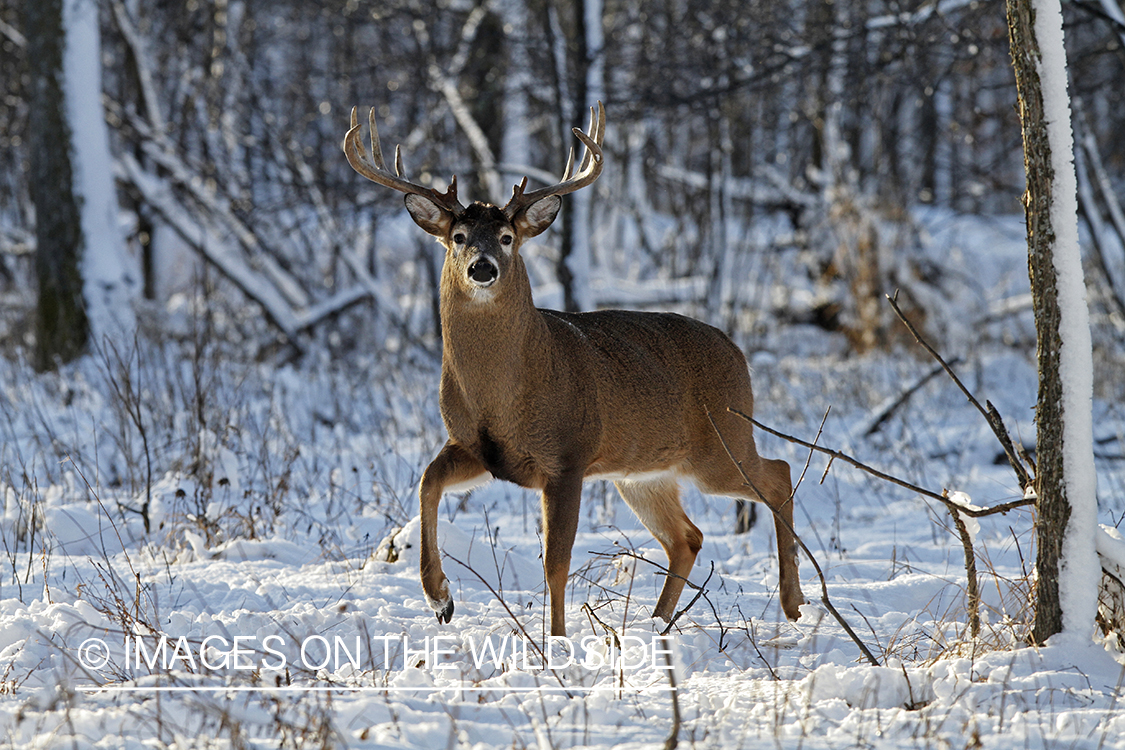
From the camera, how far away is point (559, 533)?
13.4ft

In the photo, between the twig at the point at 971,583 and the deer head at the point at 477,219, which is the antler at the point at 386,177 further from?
the twig at the point at 971,583

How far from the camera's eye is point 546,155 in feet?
84.5

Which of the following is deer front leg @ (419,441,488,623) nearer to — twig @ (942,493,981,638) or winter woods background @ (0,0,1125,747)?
winter woods background @ (0,0,1125,747)

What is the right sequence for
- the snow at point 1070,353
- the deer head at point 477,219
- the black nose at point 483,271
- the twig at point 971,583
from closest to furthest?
1. the snow at point 1070,353
2. the twig at point 971,583
3. the black nose at point 483,271
4. the deer head at point 477,219

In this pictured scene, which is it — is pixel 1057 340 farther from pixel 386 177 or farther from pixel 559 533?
pixel 386 177

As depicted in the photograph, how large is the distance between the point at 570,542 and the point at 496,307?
Result: 957 mm

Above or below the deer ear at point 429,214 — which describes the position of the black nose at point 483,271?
below

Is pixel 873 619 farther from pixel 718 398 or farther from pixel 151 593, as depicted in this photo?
pixel 151 593

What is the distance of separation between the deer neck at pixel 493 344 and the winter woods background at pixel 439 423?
0.86 metres

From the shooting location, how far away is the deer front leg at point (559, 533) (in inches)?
156

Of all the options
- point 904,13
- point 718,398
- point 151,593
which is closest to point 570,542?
point 718,398

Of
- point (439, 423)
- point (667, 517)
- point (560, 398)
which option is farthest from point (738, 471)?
point (439, 423)

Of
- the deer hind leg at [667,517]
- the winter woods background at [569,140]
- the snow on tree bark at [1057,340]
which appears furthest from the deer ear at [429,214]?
the winter woods background at [569,140]

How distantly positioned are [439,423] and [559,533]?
4782 mm
